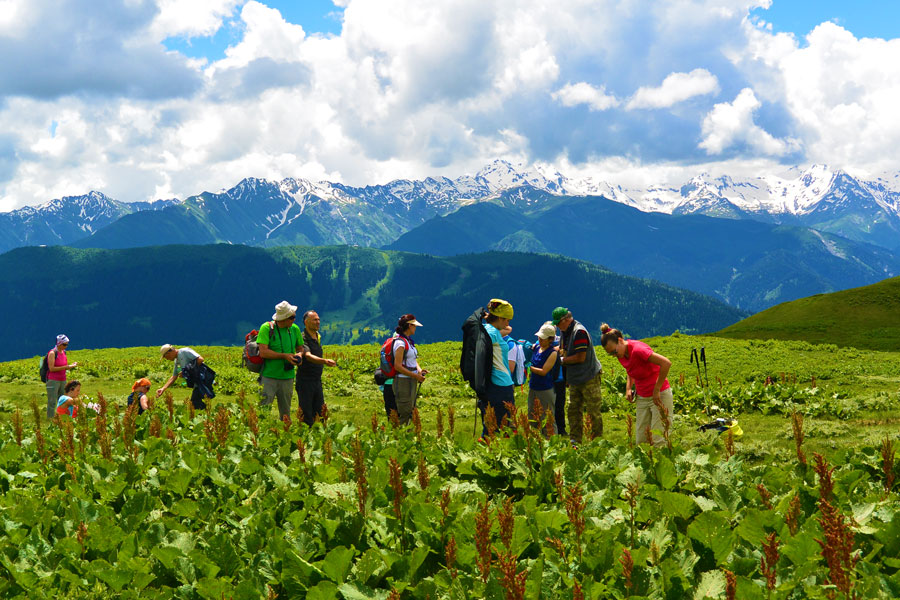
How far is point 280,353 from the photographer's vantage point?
1223cm

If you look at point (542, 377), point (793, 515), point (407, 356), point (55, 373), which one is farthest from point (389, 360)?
point (55, 373)

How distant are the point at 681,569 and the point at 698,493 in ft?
6.01

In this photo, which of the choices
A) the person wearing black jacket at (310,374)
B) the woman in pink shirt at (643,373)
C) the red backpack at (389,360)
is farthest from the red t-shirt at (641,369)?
the person wearing black jacket at (310,374)

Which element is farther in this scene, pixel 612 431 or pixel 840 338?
pixel 840 338

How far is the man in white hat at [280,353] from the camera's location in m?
12.2

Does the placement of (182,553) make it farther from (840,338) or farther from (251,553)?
(840,338)

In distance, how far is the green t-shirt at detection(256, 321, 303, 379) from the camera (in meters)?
12.3

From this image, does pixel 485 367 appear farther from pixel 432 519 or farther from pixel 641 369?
pixel 432 519

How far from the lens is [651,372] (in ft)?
35.4

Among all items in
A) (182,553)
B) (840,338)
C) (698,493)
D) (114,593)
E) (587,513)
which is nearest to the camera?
(114,593)

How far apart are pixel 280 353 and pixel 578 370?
234 inches

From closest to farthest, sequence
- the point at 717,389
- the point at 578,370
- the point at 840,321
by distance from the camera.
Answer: the point at 578,370 < the point at 717,389 < the point at 840,321

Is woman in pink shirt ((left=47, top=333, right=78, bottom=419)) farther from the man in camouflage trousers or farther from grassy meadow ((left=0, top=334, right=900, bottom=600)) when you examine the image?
the man in camouflage trousers

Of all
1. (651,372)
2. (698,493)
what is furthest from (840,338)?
(698,493)
